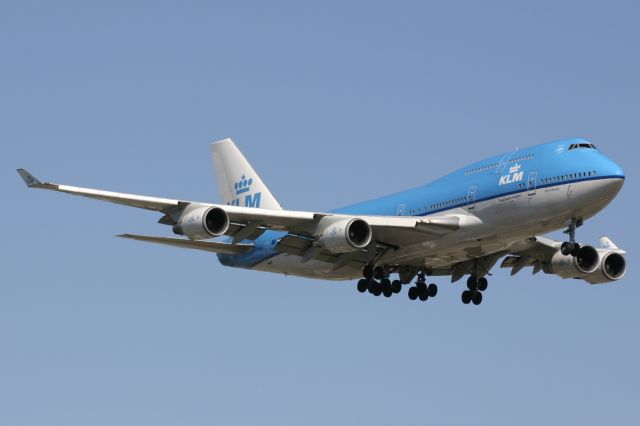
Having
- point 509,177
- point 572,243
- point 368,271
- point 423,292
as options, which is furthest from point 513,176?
point 423,292

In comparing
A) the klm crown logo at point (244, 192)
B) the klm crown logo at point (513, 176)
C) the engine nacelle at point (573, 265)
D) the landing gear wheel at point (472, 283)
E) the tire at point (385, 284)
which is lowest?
the tire at point (385, 284)

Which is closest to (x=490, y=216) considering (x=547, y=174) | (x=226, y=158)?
(x=547, y=174)

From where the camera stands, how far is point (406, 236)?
52.8 meters

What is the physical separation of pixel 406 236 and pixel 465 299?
6.97 m

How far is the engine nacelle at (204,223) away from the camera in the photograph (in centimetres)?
4934

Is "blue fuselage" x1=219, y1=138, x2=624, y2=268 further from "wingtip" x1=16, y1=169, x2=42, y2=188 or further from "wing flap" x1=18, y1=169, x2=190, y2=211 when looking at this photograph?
"wingtip" x1=16, y1=169, x2=42, y2=188

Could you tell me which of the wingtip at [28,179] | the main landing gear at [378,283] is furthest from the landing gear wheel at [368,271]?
the wingtip at [28,179]

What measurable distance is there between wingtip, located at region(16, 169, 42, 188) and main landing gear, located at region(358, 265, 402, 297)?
637 inches

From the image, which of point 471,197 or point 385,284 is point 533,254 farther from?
point 471,197

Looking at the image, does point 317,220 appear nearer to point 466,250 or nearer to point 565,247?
point 466,250

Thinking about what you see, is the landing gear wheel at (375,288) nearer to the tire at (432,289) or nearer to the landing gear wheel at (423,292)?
the landing gear wheel at (423,292)

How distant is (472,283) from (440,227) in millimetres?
7379

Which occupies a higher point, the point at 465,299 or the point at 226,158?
the point at 226,158

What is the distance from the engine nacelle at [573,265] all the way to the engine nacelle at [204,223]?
1693cm
